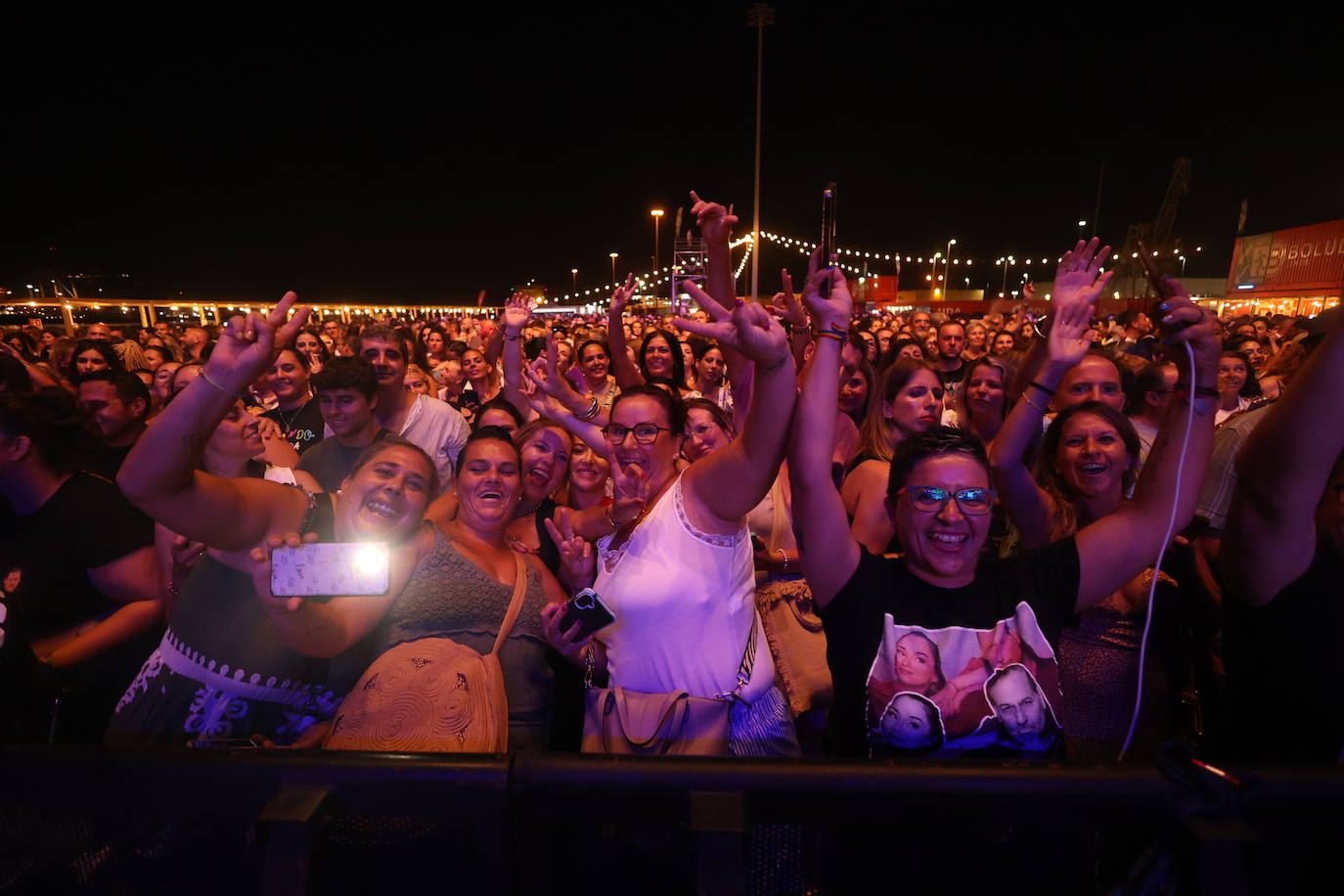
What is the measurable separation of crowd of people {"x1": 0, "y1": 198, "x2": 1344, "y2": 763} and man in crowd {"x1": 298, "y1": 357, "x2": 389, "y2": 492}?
1.75ft

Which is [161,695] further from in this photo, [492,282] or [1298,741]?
[492,282]

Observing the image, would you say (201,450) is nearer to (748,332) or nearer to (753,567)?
(748,332)

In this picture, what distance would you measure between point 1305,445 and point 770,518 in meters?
1.86

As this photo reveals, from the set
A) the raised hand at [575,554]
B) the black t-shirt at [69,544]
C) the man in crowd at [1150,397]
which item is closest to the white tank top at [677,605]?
the raised hand at [575,554]

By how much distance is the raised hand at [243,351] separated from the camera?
5.35 ft

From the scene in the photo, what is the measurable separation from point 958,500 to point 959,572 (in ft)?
0.65

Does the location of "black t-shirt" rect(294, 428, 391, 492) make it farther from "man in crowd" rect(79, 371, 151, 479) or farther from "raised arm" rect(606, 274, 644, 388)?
"raised arm" rect(606, 274, 644, 388)

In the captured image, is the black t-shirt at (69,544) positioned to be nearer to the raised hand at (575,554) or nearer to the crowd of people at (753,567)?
the crowd of people at (753,567)

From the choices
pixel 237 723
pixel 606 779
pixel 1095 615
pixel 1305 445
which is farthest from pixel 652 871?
pixel 1095 615

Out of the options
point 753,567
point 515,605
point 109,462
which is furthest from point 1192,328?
point 109,462

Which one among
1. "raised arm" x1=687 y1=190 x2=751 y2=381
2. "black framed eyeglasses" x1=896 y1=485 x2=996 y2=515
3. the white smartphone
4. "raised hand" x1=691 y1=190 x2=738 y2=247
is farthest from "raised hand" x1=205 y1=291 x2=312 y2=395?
"black framed eyeglasses" x1=896 y1=485 x2=996 y2=515

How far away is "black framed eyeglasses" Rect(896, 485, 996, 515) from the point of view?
170 centimetres

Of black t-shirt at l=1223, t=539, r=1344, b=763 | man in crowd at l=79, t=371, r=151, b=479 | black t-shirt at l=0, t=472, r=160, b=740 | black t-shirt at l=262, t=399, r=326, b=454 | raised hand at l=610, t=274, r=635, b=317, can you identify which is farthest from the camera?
raised hand at l=610, t=274, r=635, b=317

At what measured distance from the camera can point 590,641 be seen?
6.53 ft
